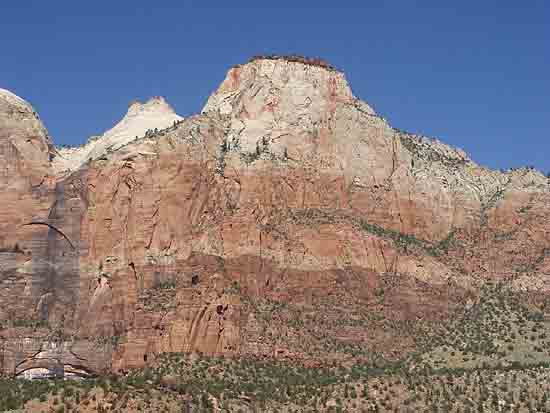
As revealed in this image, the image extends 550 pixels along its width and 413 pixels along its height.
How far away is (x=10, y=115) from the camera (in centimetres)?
11812

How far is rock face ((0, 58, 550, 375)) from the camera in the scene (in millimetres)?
107750

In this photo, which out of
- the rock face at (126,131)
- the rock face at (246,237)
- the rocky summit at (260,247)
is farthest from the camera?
the rock face at (126,131)

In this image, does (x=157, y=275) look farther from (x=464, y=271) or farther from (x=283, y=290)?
(x=464, y=271)

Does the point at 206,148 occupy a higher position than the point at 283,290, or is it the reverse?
the point at 206,148

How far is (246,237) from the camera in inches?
4338

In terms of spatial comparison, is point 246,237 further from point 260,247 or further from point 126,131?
point 126,131

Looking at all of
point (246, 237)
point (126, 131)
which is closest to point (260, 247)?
point (246, 237)

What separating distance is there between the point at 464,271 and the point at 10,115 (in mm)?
39482

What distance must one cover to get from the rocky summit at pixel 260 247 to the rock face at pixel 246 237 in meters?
0.13

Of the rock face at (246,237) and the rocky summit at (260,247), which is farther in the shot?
the rock face at (246,237)

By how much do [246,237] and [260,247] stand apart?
1345 millimetres

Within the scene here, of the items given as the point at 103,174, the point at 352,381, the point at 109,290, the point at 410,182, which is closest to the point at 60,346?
the point at 109,290

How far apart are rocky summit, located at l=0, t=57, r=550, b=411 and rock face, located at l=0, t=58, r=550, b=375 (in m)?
0.13

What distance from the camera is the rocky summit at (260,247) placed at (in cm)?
10750
